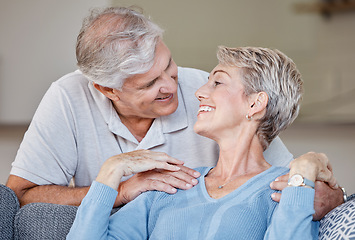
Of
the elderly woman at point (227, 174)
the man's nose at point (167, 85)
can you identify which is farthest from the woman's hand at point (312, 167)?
the man's nose at point (167, 85)

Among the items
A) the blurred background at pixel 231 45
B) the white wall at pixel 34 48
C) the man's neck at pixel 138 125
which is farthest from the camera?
the white wall at pixel 34 48

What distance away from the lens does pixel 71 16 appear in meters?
4.70

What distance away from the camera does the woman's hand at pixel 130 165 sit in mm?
1614

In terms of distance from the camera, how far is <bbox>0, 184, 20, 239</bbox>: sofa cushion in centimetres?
174

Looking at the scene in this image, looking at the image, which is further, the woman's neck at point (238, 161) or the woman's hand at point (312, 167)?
the woman's neck at point (238, 161)

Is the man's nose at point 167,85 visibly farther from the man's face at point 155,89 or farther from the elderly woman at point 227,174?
the elderly woman at point 227,174

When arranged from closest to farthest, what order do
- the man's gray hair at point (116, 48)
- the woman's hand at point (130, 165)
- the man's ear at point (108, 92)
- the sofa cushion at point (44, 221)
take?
the woman's hand at point (130, 165)
the sofa cushion at point (44, 221)
the man's gray hair at point (116, 48)
the man's ear at point (108, 92)

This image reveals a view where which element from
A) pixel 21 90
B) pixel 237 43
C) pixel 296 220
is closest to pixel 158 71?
pixel 296 220

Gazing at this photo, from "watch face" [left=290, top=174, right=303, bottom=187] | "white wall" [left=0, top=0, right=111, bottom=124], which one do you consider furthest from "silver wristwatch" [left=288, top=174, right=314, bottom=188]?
"white wall" [left=0, top=0, right=111, bottom=124]

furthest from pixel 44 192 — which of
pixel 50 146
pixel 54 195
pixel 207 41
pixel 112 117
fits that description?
pixel 207 41

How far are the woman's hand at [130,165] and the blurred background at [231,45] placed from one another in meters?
2.90

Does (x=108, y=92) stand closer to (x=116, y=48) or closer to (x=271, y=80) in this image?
(x=116, y=48)

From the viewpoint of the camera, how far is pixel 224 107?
1.67 m

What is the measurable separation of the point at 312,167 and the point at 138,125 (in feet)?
2.90
